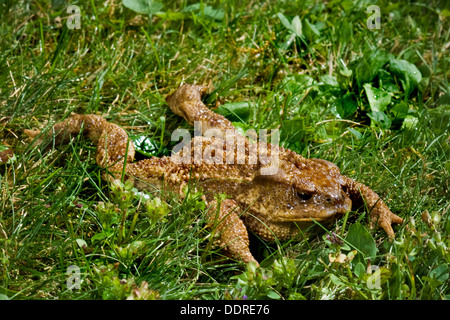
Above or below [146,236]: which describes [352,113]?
above

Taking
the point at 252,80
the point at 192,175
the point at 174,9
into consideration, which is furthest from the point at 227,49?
the point at 192,175

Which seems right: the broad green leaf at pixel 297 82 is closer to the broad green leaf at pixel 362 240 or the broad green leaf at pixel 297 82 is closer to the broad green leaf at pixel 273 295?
the broad green leaf at pixel 362 240

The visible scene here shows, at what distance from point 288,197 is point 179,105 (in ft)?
4.04

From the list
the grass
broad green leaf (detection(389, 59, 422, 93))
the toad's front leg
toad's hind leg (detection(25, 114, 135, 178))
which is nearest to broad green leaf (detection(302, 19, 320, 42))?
the grass

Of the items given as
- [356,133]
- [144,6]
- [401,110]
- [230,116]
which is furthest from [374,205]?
[144,6]

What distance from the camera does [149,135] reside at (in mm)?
3938

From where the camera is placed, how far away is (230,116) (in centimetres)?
397

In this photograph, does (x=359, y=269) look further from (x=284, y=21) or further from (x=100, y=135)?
(x=284, y=21)

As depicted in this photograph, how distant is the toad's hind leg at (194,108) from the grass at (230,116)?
147 mm

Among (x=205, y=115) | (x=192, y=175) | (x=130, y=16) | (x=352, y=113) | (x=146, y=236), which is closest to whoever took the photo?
(x=146, y=236)

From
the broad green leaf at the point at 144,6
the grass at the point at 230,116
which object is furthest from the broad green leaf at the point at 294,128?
the broad green leaf at the point at 144,6

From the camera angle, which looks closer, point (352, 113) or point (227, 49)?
point (352, 113)

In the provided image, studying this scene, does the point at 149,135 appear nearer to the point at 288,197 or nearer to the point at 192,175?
the point at 192,175
